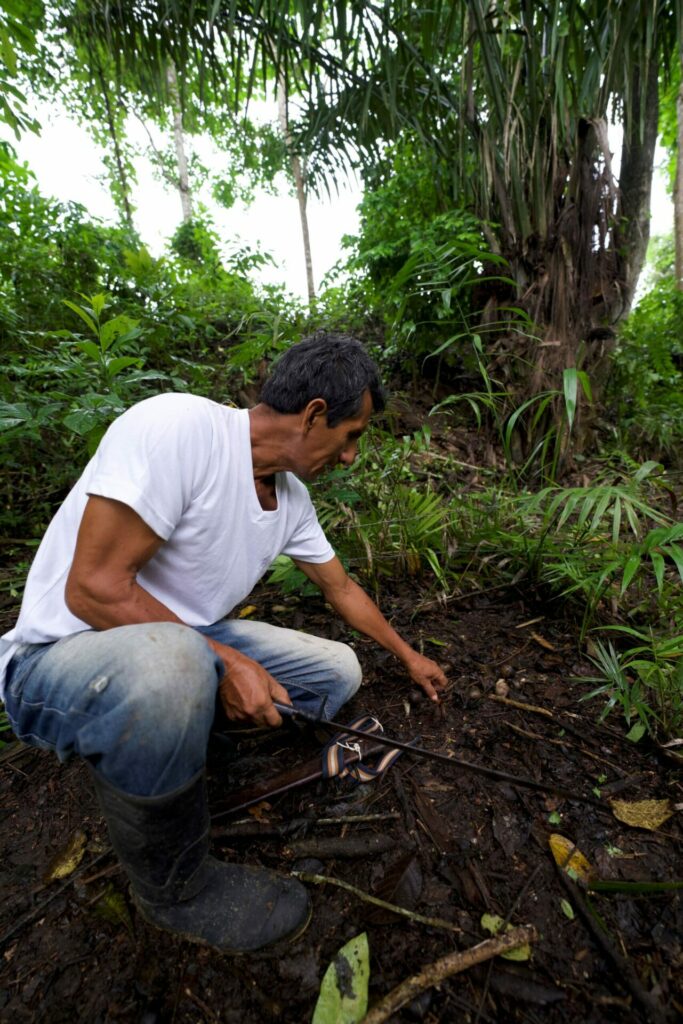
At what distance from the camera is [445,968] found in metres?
0.97

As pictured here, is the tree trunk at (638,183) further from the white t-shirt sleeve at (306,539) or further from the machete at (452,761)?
the machete at (452,761)

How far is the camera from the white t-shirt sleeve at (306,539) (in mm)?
1600

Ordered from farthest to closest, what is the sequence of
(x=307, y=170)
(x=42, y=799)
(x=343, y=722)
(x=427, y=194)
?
(x=307, y=170)
(x=427, y=194)
(x=343, y=722)
(x=42, y=799)

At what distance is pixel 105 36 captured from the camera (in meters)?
3.17

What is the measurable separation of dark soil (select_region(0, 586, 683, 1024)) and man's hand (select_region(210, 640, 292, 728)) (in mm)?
366

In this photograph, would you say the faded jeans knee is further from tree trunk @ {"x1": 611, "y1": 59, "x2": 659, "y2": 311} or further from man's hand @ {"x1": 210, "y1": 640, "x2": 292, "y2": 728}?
tree trunk @ {"x1": 611, "y1": 59, "x2": 659, "y2": 311}

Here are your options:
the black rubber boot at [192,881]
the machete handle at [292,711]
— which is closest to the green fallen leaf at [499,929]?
the black rubber boot at [192,881]

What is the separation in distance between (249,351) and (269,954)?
7.89 feet

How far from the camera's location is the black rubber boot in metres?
0.95

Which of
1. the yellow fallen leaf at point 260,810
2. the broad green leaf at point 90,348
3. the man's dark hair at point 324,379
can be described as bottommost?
the yellow fallen leaf at point 260,810

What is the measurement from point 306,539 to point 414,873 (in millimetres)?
947

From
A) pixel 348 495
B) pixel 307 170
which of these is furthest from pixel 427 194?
pixel 348 495

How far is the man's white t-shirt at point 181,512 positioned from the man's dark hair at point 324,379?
0.46 ft

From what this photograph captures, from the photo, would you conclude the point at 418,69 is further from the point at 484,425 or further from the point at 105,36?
the point at 484,425
